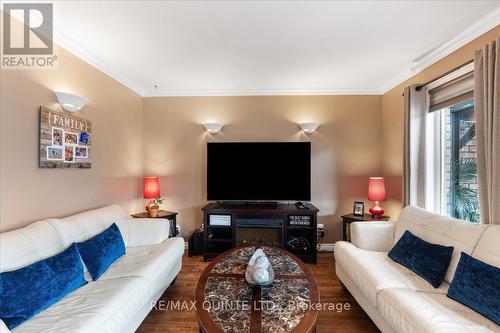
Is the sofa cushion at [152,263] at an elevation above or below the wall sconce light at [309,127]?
below

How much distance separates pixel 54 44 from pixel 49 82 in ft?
1.23

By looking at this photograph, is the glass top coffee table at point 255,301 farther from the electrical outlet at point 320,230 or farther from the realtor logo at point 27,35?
the realtor logo at point 27,35

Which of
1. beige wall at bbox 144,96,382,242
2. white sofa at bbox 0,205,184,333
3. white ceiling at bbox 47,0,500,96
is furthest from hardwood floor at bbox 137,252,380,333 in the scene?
white ceiling at bbox 47,0,500,96

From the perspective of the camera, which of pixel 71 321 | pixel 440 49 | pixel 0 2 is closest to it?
pixel 71 321

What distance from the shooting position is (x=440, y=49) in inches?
88.3

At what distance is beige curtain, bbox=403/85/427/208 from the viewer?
252cm

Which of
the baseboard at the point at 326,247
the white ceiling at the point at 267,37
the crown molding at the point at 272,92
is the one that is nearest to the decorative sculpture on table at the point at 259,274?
the white ceiling at the point at 267,37

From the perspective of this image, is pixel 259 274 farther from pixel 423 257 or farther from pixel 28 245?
pixel 28 245

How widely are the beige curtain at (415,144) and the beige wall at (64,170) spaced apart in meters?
3.69

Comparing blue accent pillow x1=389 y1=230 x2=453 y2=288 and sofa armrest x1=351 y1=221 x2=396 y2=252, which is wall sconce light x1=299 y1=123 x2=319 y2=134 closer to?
sofa armrest x1=351 y1=221 x2=396 y2=252

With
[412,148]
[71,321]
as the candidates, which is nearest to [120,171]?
[71,321]

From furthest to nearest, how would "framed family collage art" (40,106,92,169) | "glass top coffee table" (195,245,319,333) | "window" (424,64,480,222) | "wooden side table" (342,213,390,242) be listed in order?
1. "wooden side table" (342,213,390,242)
2. "window" (424,64,480,222)
3. "framed family collage art" (40,106,92,169)
4. "glass top coffee table" (195,245,319,333)

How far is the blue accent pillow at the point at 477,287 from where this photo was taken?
1.26m

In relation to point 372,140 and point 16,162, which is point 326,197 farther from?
point 16,162
